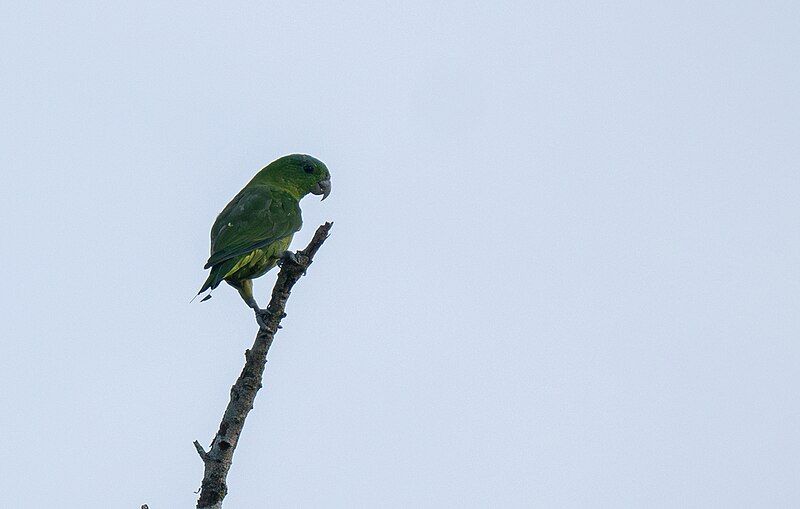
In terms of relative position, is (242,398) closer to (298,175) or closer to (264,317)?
(264,317)

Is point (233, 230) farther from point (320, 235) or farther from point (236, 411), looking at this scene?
point (236, 411)

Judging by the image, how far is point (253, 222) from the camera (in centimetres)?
983

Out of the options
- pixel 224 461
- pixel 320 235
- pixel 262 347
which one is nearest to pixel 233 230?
pixel 320 235

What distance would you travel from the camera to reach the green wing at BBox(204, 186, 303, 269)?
9422mm

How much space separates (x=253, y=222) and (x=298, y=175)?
6.86 ft

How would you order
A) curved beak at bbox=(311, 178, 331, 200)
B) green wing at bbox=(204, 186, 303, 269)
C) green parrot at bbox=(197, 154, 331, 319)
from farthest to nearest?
curved beak at bbox=(311, 178, 331, 200) < green wing at bbox=(204, 186, 303, 269) < green parrot at bbox=(197, 154, 331, 319)

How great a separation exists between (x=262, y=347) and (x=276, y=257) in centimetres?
267

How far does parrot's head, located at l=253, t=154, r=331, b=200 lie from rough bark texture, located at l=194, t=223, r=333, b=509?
3881mm

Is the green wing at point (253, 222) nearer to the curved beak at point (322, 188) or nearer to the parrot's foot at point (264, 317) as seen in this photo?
the curved beak at point (322, 188)

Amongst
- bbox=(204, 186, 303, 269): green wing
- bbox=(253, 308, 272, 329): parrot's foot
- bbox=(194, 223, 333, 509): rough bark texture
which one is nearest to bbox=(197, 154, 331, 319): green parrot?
bbox=(204, 186, 303, 269): green wing

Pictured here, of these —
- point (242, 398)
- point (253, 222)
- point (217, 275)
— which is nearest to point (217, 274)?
point (217, 275)

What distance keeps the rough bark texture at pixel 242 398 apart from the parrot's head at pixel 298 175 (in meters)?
3.88

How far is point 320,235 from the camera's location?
7.96 metres

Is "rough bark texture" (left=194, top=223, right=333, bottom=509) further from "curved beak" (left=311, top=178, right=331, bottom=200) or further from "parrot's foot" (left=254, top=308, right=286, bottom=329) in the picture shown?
"curved beak" (left=311, top=178, right=331, bottom=200)
